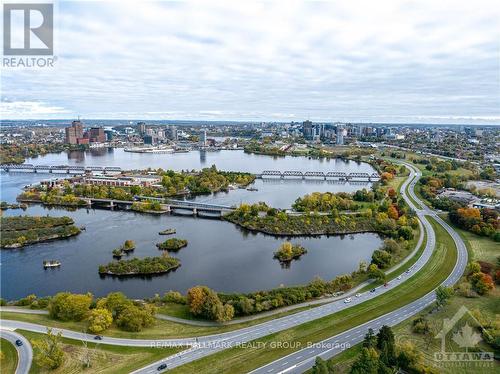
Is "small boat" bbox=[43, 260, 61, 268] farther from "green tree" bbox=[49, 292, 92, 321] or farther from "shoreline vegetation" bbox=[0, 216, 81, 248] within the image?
→ "green tree" bbox=[49, 292, 92, 321]

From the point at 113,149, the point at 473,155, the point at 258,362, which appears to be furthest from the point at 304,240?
the point at 113,149

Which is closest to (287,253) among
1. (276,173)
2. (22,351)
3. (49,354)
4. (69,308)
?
(69,308)

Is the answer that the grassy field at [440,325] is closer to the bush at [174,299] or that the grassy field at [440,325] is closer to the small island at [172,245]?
the bush at [174,299]

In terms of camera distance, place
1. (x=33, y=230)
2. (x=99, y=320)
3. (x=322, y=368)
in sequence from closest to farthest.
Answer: (x=322, y=368), (x=99, y=320), (x=33, y=230)

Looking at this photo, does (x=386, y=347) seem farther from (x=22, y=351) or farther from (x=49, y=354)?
(x=22, y=351)

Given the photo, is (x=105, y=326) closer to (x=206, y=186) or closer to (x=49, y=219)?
(x=49, y=219)

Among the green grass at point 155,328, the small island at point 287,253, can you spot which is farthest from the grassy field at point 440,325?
the small island at point 287,253
